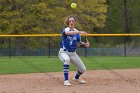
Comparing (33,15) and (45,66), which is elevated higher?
(33,15)

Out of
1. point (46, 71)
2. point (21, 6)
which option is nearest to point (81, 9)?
point (21, 6)

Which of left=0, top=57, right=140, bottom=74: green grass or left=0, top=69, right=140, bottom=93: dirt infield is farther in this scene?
left=0, top=57, right=140, bottom=74: green grass

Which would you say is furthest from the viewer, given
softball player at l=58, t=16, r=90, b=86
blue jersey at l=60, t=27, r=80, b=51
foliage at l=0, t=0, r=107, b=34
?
foliage at l=0, t=0, r=107, b=34

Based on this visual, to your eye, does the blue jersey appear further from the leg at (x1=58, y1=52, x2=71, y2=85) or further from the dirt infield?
the dirt infield

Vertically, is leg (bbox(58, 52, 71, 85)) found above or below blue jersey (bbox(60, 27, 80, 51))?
below

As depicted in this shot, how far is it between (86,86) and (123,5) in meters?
45.3


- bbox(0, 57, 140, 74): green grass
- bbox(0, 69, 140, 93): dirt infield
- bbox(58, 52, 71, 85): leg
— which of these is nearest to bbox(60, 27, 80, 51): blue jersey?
bbox(58, 52, 71, 85): leg

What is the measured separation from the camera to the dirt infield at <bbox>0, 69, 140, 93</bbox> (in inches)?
364

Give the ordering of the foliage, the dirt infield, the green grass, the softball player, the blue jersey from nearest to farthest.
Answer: the dirt infield → the softball player → the blue jersey → the green grass → the foliage

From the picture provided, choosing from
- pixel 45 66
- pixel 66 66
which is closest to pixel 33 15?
pixel 45 66

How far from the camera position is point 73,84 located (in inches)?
411

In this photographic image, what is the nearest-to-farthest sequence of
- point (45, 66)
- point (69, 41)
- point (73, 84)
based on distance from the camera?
point (69, 41), point (73, 84), point (45, 66)

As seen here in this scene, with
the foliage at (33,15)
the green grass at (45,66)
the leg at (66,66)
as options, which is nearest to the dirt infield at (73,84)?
the leg at (66,66)

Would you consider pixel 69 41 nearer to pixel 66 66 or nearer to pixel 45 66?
pixel 66 66
